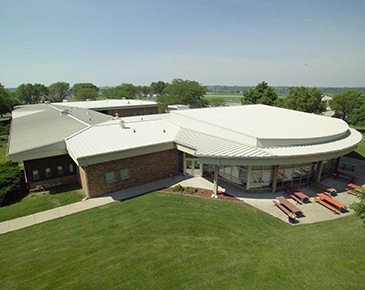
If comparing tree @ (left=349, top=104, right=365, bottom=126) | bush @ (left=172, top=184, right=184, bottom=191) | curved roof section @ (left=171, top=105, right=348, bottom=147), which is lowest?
bush @ (left=172, top=184, right=184, bottom=191)

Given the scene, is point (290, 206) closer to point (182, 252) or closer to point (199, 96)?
point (182, 252)

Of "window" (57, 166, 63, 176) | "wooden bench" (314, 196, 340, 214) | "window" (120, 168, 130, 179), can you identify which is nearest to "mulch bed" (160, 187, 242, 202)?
"window" (120, 168, 130, 179)

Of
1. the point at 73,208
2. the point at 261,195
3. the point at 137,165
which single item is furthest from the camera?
the point at 137,165

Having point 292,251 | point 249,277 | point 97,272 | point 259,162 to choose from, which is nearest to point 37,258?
point 97,272

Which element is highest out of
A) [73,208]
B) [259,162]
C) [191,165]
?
[259,162]

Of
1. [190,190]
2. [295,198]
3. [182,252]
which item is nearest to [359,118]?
[295,198]

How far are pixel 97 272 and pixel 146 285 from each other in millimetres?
2167

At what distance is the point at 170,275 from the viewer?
875 centimetres

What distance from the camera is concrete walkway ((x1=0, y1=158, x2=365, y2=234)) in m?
13.4

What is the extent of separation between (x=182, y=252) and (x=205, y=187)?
7.78 meters

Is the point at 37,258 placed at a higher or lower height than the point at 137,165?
lower

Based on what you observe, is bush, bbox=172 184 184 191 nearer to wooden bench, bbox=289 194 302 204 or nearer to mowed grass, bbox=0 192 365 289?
mowed grass, bbox=0 192 365 289

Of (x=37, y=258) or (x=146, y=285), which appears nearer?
(x=146, y=285)

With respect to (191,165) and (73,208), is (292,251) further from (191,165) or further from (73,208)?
(73,208)
